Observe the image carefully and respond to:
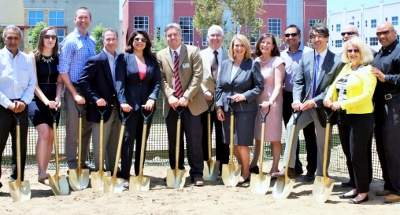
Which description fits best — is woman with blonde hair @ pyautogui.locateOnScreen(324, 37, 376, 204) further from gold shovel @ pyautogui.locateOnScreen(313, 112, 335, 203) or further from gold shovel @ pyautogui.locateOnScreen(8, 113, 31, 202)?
gold shovel @ pyautogui.locateOnScreen(8, 113, 31, 202)

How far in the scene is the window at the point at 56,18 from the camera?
4659 cm

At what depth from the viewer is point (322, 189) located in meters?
6.00

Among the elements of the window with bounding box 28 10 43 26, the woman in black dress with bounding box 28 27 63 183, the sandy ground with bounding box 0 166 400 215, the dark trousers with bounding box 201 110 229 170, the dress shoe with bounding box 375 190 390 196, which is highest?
A: the window with bounding box 28 10 43 26

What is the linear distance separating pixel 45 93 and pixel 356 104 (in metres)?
3.45

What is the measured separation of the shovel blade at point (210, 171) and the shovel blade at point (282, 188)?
3.45 feet

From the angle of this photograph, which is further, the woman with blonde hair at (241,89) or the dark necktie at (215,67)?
the dark necktie at (215,67)

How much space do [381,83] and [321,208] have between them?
1.44 metres

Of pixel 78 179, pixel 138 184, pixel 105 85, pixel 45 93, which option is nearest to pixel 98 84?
pixel 105 85

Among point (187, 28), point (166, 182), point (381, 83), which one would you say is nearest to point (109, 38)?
point (166, 182)

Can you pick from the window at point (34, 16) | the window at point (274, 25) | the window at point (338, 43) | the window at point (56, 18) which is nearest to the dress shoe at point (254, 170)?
the window at point (56, 18)

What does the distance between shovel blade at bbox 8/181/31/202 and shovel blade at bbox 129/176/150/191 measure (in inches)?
44.5

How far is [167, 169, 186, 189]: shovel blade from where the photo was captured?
6676mm

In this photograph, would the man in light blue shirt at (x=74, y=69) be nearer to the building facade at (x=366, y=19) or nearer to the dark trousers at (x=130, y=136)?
the dark trousers at (x=130, y=136)

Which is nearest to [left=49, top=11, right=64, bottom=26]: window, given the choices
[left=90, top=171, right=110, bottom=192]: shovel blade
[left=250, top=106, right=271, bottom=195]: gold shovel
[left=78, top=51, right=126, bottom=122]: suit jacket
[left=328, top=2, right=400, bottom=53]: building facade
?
[left=328, top=2, right=400, bottom=53]: building facade
